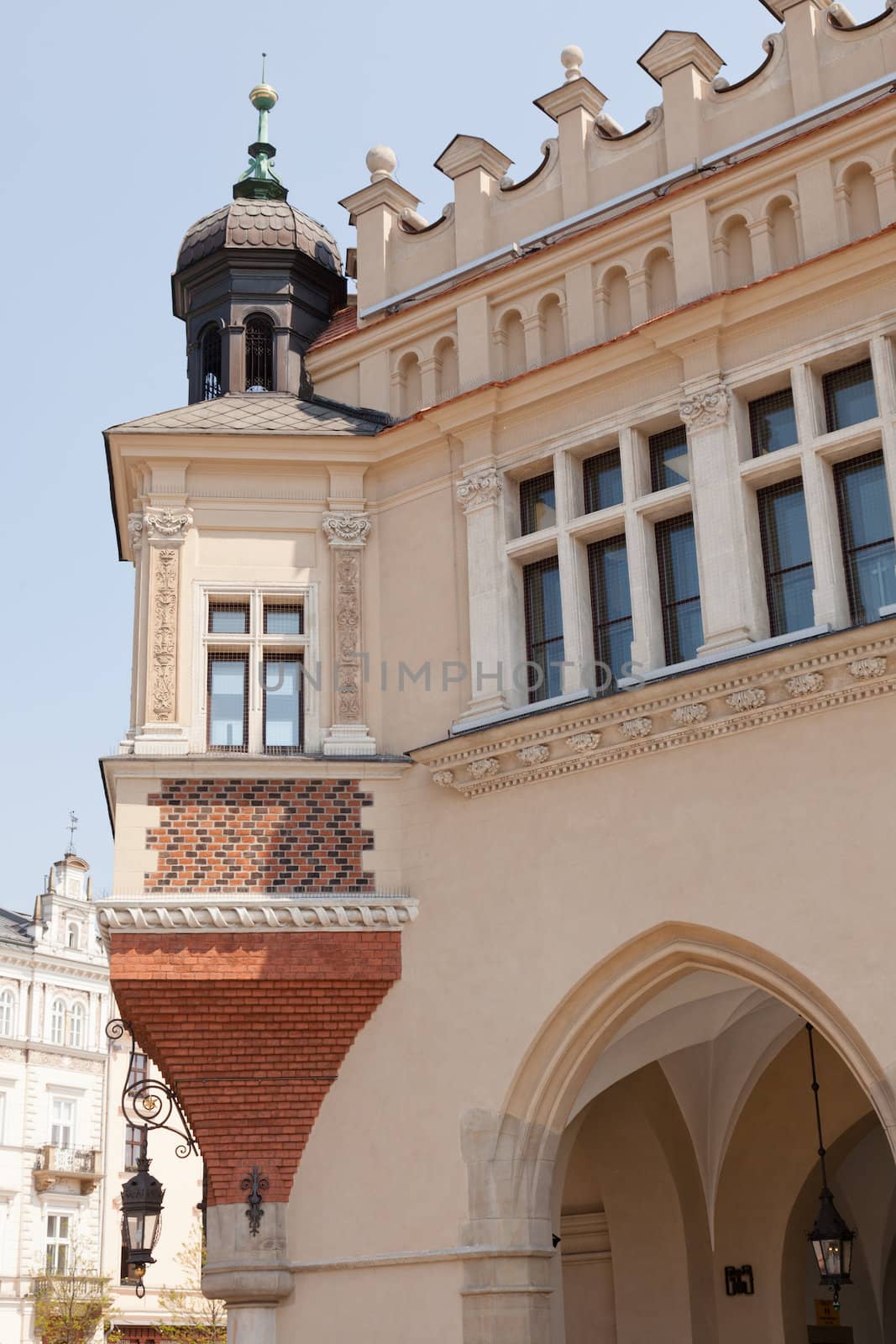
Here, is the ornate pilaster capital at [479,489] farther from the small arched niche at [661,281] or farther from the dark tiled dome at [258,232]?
the dark tiled dome at [258,232]

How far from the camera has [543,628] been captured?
13.5 metres

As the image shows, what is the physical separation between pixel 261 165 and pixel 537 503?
6.21 meters

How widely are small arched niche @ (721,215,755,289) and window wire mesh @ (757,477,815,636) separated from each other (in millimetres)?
1776

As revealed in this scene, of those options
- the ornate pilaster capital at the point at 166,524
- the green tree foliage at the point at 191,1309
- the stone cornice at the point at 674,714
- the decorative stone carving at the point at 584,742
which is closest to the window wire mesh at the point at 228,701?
the ornate pilaster capital at the point at 166,524

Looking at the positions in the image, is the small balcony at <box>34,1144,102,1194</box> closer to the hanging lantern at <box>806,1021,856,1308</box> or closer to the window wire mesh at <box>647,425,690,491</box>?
the hanging lantern at <box>806,1021,856,1308</box>

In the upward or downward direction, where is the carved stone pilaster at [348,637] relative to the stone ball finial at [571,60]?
downward

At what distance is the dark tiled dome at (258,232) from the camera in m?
16.2

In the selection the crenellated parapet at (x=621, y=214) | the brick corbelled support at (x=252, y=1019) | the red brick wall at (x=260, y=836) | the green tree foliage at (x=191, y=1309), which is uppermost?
the crenellated parapet at (x=621, y=214)

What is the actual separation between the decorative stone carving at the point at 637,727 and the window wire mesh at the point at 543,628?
100 centimetres

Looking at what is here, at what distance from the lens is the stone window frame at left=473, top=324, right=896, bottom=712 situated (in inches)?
470

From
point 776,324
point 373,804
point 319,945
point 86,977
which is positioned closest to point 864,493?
point 776,324

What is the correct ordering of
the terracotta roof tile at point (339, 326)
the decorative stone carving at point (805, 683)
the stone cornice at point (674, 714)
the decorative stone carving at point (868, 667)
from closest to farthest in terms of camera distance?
the decorative stone carving at point (868, 667)
the stone cornice at point (674, 714)
the decorative stone carving at point (805, 683)
the terracotta roof tile at point (339, 326)

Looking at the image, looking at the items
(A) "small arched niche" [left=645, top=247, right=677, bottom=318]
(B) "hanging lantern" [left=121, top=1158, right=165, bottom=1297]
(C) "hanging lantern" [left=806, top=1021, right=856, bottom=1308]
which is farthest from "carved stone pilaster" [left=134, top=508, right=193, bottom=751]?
(C) "hanging lantern" [left=806, top=1021, right=856, bottom=1308]

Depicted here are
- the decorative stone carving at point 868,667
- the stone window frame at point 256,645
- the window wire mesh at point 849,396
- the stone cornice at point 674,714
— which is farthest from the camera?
the stone window frame at point 256,645
